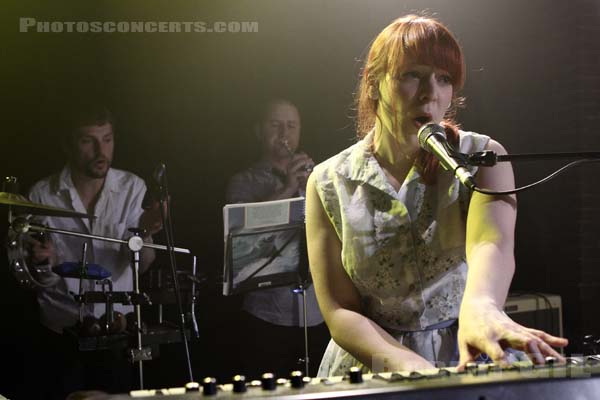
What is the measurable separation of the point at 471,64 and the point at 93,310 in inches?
100

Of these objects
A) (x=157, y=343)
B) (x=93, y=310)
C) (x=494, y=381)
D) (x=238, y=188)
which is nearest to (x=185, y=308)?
(x=157, y=343)

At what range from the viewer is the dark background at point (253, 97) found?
3.65m

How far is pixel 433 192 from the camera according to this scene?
78.5 inches

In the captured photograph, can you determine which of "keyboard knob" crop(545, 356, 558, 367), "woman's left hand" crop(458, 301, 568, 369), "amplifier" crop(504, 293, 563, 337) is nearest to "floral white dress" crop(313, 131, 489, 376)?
"woman's left hand" crop(458, 301, 568, 369)

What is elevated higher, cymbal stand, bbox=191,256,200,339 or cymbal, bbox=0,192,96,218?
cymbal, bbox=0,192,96,218

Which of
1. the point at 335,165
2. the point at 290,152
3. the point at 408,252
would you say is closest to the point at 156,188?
the point at 290,152

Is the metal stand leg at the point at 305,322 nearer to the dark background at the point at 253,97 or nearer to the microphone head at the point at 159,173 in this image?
the dark background at the point at 253,97

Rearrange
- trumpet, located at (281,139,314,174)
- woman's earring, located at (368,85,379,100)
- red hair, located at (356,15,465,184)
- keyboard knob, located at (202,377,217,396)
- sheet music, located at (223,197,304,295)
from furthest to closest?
trumpet, located at (281,139,314,174) < sheet music, located at (223,197,304,295) < woman's earring, located at (368,85,379,100) < red hair, located at (356,15,465,184) < keyboard knob, located at (202,377,217,396)

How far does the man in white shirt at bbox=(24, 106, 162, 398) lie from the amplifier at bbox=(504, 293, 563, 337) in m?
2.05

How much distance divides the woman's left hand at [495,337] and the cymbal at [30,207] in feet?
8.74

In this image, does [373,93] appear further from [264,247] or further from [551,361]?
[264,247]

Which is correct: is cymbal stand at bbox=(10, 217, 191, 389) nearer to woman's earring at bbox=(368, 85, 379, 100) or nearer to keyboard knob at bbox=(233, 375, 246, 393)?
woman's earring at bbox=(368, 85, 379, 100)

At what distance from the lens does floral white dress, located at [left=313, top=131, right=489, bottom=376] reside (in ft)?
6.26

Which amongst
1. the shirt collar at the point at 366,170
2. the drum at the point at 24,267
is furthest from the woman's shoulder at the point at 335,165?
the drum at the point at 24,267
